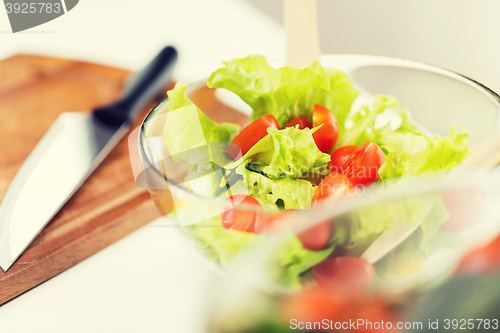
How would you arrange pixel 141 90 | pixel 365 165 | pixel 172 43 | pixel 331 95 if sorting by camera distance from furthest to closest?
1. pixel 172 43
2. pixel 141 90
3. pixel 331 95
4. pixel 365 165

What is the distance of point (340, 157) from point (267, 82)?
13 cm

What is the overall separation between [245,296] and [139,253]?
35 cm

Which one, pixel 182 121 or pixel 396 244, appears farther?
pixel 182 121

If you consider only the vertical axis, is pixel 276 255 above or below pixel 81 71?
above

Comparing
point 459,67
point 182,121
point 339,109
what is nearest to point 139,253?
point 182,121

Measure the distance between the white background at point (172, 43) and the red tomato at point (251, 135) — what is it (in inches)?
5.9

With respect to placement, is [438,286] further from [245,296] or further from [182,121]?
[182,121]

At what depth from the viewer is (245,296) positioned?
7.0 inches

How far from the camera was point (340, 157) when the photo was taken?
1.44 ft

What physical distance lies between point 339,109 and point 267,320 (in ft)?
1.26

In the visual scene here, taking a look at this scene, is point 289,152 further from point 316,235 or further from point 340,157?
point 316,235

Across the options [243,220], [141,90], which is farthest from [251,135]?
[141,90]

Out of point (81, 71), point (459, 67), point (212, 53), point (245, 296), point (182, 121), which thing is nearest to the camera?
point (245, 296)

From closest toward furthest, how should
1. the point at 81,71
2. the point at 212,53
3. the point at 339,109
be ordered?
the point at 339,109 → the point at 81,71 → the point at 212,53
